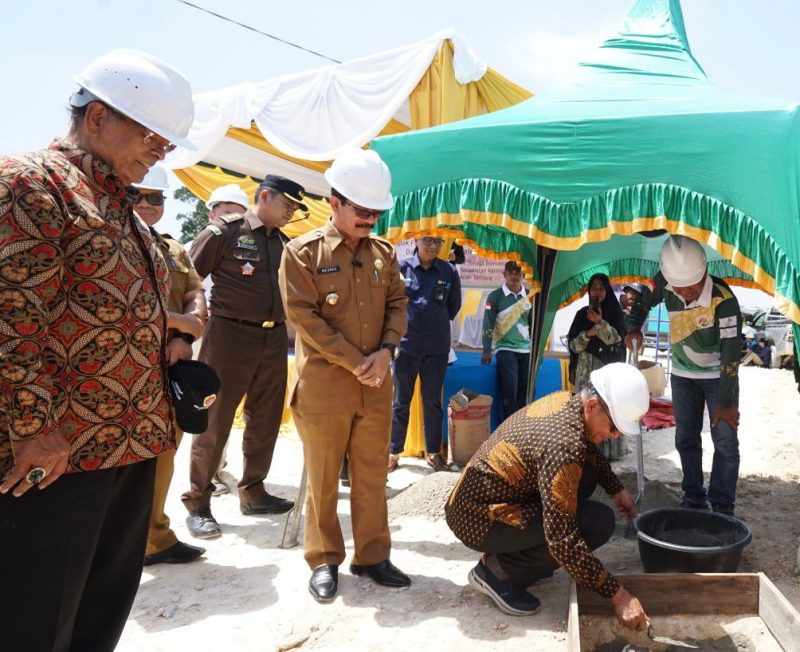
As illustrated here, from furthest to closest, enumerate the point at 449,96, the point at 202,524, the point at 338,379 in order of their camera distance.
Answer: the point at 449,96 < the point at 202,524 < the point at 338,379

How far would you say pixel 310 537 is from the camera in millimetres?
3082

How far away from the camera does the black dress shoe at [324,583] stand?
2.96m

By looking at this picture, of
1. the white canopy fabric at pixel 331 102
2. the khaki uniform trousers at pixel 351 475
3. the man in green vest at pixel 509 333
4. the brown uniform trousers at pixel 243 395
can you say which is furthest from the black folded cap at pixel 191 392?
the white canopy fabric at pixel 331 102

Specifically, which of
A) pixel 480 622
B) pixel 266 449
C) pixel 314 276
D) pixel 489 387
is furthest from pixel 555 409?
pixel 489 387

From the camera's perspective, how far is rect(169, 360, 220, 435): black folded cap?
184 centimetres

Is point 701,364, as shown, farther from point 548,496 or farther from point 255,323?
point 255,323

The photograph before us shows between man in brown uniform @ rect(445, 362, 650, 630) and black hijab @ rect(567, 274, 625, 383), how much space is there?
235 centimetres

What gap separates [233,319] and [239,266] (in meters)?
0.32

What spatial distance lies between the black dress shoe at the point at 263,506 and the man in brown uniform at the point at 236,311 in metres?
0.35

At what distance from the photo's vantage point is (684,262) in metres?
3.66

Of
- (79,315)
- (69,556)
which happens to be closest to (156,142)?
(79,315)

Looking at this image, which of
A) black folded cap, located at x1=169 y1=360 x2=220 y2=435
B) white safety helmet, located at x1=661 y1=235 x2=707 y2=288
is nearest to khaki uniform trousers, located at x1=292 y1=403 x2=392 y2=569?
black folded cap, located at x1=169 y1=360 x2=220 y2=435

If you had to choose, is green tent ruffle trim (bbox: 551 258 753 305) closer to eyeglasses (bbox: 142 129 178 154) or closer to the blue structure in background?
the blue structure in background

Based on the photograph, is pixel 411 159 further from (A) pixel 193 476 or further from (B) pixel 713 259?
(B) pixel 713 259
